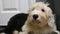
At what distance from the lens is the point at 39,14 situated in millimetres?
1372

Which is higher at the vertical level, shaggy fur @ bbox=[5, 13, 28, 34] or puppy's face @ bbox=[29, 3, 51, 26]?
puppy's face @ bbox=[29, 3, 51, 26]

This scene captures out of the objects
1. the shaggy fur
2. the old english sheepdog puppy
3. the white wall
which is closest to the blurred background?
the white wall

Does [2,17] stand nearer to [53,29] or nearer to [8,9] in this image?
[8,9]

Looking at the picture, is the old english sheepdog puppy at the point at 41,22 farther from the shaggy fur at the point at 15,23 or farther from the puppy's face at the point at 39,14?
the shaggy fur at the point at 15,23

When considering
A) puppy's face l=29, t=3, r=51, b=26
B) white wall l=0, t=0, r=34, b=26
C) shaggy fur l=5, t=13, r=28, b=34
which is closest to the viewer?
puppy's face l=29, t=3, r=51, b=26

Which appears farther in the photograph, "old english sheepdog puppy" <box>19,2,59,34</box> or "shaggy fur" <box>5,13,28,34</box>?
"shaggy fur" <box>5,13,28,34</box>

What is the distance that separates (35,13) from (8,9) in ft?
3.73

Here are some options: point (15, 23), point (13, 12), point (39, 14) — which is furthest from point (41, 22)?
point (13, 12)

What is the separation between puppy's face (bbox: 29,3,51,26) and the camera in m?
1.36

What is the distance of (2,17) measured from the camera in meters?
2.48

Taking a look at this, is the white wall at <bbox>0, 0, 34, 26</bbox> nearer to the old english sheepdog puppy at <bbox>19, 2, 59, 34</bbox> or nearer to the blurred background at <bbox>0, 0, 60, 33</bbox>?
the blurred background at <bbox>0, 0, 60, 33</bbox>

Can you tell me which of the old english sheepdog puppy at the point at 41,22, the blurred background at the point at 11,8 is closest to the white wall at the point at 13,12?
the blurred background at the point at 11,8

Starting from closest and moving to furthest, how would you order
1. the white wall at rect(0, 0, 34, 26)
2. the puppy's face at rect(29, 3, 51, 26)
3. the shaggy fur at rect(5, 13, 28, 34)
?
the puppy's face at rect(29, 3, 51, 26), the shaggy fur at rect(5, 13, 28, 34), the white wall at rect(0, 0, 34, 26)

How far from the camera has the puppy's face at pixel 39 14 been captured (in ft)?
4.46
